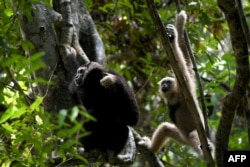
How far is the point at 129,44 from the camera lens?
8055mm

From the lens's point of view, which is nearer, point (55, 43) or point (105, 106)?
point (55, 43)

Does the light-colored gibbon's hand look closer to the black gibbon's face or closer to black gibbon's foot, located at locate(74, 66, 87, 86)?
the black gibbon's face

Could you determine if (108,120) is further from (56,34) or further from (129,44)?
(129,44)

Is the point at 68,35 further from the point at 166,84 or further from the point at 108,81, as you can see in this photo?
the point at 166,84

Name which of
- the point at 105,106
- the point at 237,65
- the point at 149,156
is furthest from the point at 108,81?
the point at 237,65

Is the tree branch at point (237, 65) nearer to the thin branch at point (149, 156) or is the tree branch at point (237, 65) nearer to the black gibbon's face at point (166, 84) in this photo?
the thin branch at point (149, 156)

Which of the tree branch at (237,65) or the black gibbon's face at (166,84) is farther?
the black gibbon's face at (166,84)

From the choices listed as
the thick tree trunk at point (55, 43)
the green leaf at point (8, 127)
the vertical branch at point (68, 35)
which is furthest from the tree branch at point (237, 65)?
the vertical branch at point (68, 35)

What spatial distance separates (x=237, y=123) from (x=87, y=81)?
608 cm
